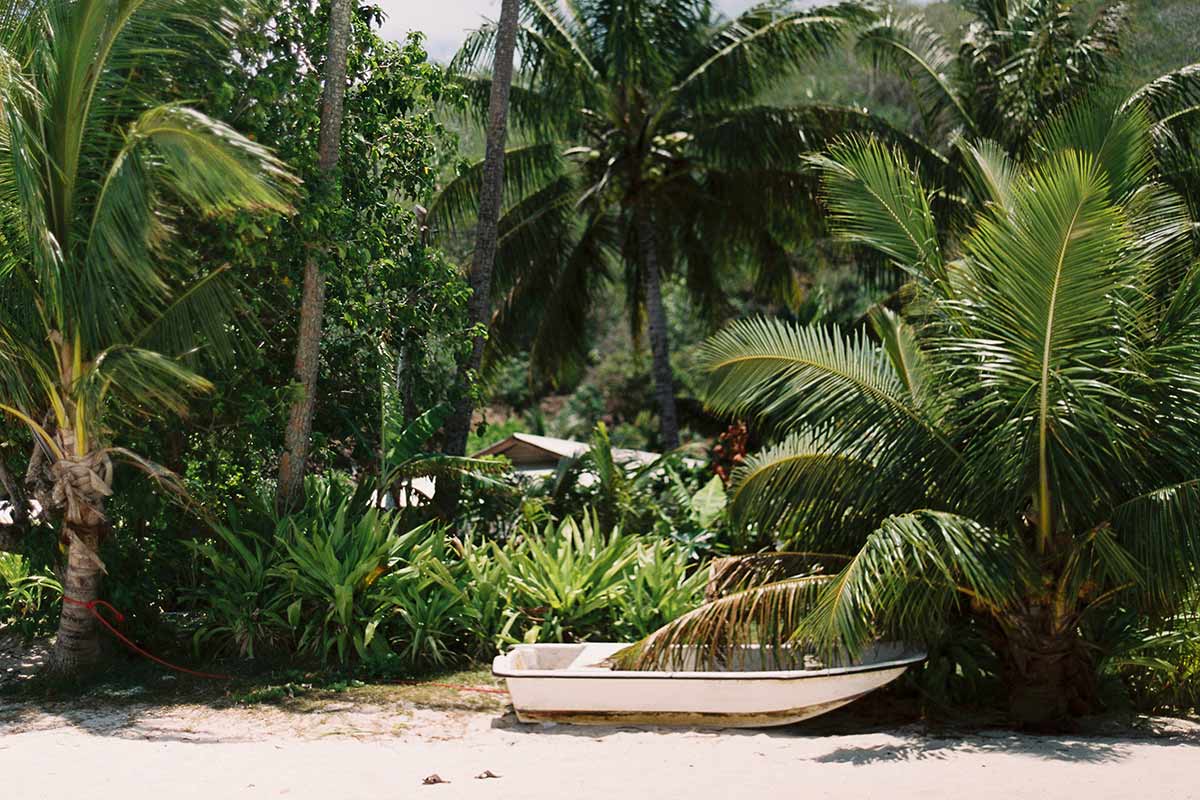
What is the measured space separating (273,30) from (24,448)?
4272mm

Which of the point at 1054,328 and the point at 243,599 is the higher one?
the point at 1054,328

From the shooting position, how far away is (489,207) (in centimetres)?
1327

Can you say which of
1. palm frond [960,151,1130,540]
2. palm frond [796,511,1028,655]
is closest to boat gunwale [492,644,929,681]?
palm frond [796,511,1028,655]

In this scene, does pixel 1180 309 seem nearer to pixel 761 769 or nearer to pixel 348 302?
pixel 761 769

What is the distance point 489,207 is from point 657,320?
6437mm

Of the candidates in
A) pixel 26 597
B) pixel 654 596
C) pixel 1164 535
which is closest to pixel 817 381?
pixel 654 596

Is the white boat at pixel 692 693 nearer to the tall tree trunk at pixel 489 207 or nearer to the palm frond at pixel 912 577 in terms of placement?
the palm frond at pixel 912 577

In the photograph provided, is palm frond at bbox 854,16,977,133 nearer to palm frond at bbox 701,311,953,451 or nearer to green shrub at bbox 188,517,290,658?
palm frond at bbox 701,311,953,451

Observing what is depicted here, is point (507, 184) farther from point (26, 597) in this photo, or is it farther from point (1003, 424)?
point (1003, 424)

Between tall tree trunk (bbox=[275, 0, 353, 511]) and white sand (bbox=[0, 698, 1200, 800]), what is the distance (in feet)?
8.40

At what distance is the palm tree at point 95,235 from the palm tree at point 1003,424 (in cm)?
405

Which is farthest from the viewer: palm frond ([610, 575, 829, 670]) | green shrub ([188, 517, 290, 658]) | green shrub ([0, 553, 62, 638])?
green shrub ([0, 553, 62, 638])

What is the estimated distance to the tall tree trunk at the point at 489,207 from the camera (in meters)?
13.0

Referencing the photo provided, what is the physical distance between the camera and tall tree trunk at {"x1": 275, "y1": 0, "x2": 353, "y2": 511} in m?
10.5
